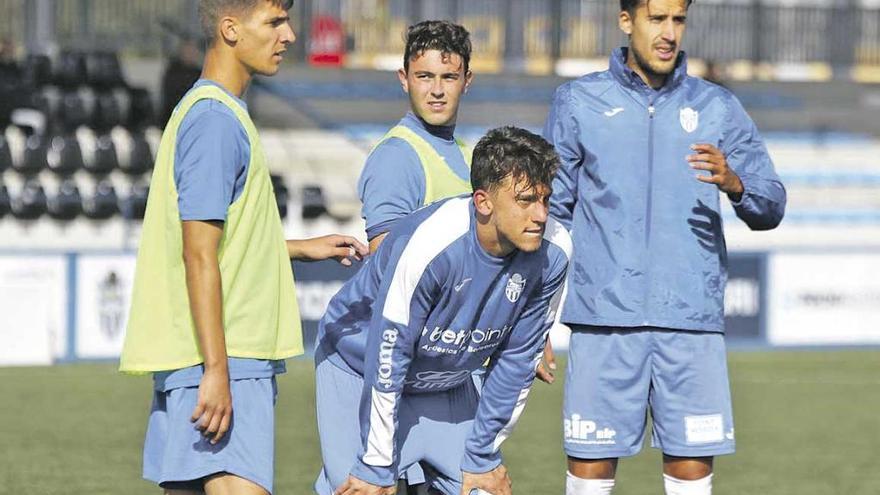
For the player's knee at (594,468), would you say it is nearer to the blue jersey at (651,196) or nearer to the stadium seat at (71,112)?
the blue jersey at (651,196)

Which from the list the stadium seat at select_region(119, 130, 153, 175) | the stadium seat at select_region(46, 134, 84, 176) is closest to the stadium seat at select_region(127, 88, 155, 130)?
the stadium seat at select_region(119, 130, 153, 175)

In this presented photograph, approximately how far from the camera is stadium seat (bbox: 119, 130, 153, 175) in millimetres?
17406

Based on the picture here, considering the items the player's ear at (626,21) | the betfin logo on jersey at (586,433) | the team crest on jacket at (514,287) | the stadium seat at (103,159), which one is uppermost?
the player's ear at (626,21)

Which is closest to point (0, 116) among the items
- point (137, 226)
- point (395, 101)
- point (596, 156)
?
point (137, 226)

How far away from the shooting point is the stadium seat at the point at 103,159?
17.4 metres

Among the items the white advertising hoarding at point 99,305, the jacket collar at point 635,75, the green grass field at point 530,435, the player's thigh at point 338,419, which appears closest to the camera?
the player's thigh at point 338,419

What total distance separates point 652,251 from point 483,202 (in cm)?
122

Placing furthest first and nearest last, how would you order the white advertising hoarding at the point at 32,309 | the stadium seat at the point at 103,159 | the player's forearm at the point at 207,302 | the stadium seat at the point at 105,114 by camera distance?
1. the stadium seat at the point at 105,114
2. the stadium seat at the point at 103,159
3. the white advertising hoarding at the point at 32,309
4. the player's forearm at the point at 207,302

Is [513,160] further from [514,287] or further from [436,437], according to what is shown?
[436,437]

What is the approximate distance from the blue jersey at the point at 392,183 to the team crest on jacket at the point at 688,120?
83 cm

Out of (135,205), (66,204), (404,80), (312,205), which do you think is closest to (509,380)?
(404,80)

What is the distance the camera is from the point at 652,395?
17.7 ft

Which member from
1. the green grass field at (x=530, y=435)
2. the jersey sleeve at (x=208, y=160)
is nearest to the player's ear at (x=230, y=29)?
the jersey sleeve at (x=208, y=160)

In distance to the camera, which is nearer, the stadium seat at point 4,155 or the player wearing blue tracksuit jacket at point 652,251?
the player wearing blue tracksuit jacket at point 652,251
